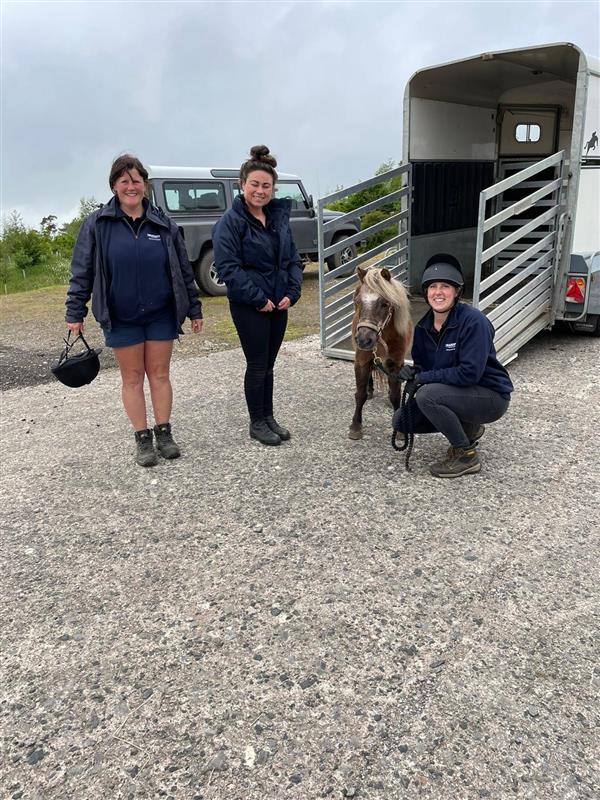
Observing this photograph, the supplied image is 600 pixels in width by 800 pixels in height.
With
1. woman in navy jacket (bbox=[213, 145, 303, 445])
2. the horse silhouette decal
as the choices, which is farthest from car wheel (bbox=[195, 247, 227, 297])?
woman in navy jacket (bbox=[213, 145, 303, 445])

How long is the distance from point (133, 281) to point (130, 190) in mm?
526

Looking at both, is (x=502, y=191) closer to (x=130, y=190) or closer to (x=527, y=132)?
(x=130, y=190)

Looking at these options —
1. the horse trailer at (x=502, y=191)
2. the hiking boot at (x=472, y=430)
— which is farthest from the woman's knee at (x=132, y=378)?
the horse trailer at (x=502, y=191)

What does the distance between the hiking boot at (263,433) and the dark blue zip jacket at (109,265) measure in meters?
1.12

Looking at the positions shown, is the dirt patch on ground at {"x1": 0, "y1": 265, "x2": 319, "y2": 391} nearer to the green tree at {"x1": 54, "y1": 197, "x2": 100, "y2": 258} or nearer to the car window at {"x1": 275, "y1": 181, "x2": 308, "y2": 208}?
the car window at {"x1": 275, "y1": 181, "x2": 308, "y2": 208}

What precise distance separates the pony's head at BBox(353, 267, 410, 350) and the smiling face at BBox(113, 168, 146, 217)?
1.46 meters

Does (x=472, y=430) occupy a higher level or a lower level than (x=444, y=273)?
lower

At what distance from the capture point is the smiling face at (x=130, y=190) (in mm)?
3441

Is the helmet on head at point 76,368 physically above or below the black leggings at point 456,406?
above

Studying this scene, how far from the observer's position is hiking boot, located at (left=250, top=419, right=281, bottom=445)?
4.29 m

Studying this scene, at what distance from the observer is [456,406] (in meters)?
3.54

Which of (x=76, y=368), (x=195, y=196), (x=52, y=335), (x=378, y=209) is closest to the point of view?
(x=76, y=368)

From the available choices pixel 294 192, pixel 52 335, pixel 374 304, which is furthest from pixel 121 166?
pixel 294 192

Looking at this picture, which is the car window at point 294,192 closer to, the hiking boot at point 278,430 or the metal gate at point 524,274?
the metal gate at point 524,274
